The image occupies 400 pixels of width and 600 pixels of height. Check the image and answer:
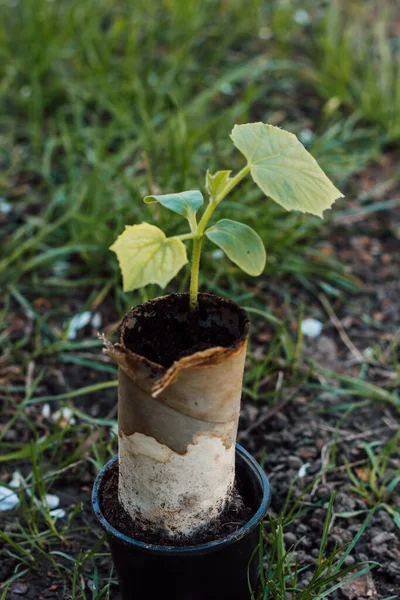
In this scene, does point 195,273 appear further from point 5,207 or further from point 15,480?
point 5,207

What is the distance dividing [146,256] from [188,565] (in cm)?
52

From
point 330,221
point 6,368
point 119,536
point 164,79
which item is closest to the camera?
point 119,536

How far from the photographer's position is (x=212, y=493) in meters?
1.33

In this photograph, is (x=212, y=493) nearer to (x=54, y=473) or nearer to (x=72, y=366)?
(x=54, y=473)

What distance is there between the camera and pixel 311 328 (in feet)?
7.83

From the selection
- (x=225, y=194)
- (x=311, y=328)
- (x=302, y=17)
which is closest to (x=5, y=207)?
(x=311, y=328)

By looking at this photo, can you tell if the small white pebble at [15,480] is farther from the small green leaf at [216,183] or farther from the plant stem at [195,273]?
the small green leaf at [216,183]

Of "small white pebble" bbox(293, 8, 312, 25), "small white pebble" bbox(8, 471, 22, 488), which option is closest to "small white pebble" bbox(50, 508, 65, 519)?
"small white pebble" bbox(8, 471, 22, 488)

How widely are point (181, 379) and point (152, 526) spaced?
0.30 meters

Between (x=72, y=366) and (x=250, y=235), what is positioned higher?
(x=250, y=235)

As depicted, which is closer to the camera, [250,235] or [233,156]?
[250,235]

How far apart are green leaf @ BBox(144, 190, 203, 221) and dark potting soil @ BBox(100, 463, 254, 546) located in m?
0.53

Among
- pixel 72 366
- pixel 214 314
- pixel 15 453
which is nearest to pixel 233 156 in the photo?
pixel 72 366

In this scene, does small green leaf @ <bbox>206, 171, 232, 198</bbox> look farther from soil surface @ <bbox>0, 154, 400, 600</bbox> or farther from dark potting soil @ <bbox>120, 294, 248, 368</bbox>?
soil surface @ <bbox>0, 154, 400, 600</bbox>
